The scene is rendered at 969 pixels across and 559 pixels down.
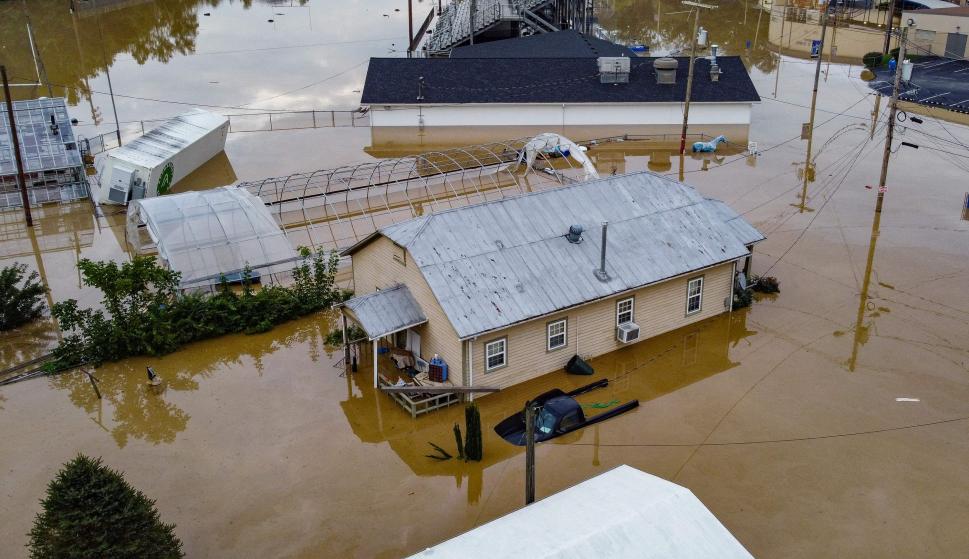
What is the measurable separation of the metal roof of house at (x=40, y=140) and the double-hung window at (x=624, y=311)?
2787cm

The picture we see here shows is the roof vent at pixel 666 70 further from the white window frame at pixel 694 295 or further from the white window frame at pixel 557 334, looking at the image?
the white window frame at pixel 557 334

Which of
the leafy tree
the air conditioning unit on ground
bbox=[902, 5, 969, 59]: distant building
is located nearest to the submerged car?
the air conditioning unit on ground

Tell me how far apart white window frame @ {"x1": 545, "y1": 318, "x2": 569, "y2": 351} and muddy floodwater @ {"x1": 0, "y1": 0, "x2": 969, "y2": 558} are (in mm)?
938

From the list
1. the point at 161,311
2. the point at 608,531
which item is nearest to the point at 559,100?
the point at 161,311

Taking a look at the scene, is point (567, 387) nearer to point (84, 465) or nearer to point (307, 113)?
point (84, 465)

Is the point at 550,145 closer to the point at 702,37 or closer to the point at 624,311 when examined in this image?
the point at 624,311

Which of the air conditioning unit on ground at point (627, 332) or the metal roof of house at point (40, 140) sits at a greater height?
the metal roof of house at point (40, 140)

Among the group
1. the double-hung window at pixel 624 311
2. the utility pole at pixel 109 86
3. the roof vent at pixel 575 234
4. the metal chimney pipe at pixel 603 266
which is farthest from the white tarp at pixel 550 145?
the utility pole at pixel 109 86

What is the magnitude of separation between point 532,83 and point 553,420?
3388cm

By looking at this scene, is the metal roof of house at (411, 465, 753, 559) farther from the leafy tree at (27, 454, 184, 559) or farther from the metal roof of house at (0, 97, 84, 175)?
the metal roof of house at (0, 97, 84, 175)

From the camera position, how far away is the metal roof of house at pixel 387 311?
22938mm

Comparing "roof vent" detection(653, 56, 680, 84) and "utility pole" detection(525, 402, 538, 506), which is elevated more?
"roof vent" detection(653, 56, 680, 84)

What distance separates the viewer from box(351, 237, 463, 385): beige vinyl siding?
2278 centimetres

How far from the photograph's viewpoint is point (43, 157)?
39.5m
